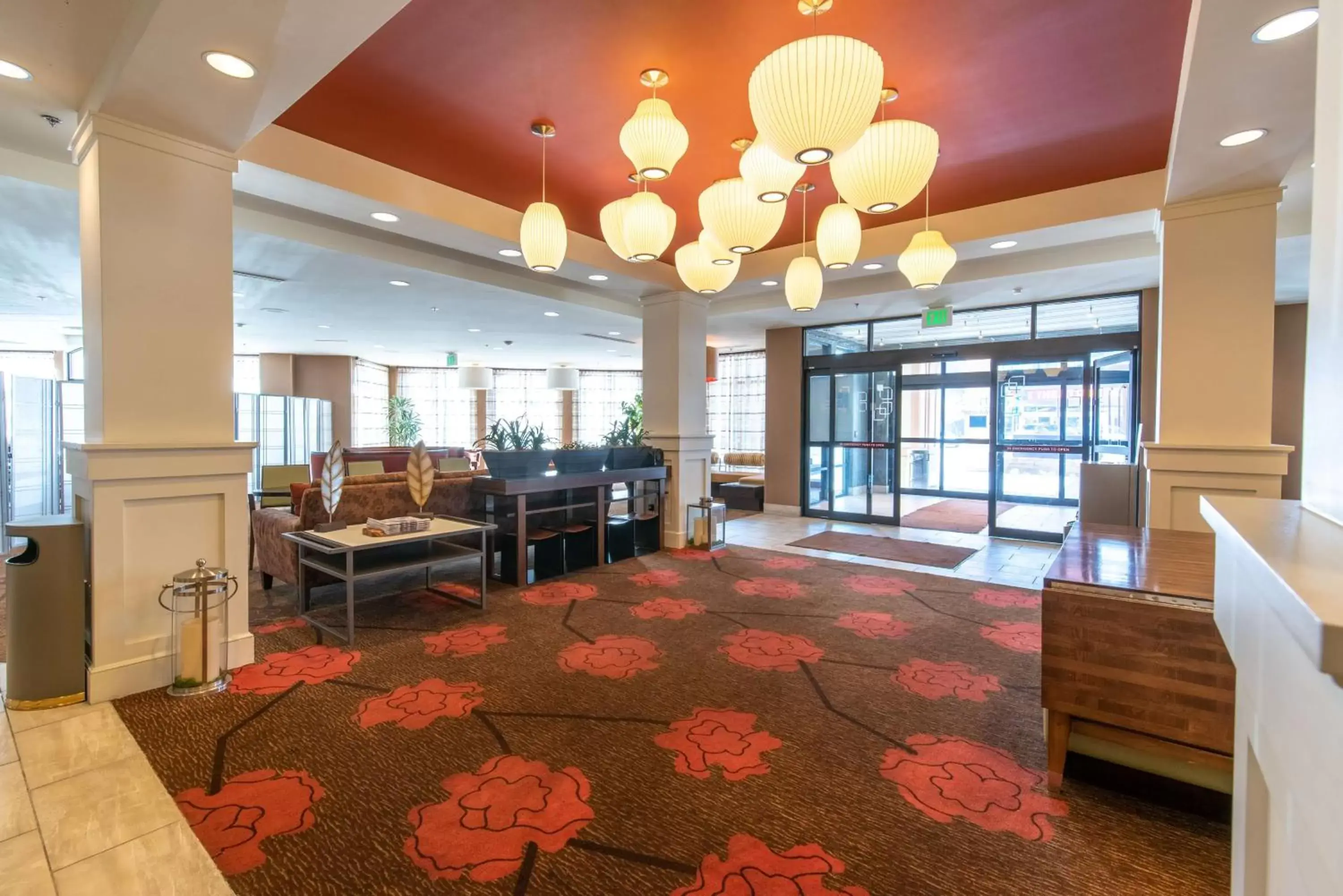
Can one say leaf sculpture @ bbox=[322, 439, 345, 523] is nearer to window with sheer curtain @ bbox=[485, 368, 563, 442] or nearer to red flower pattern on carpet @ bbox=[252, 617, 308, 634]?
red flower pattern on carpet @ bbox=[252, 617, 308, 634]

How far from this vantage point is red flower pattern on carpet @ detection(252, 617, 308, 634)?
351 cm

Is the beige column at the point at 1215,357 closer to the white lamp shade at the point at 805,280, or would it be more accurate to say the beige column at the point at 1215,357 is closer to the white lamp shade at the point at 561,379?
the white lamp shade at the point at 805,280

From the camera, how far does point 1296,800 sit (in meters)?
0.53

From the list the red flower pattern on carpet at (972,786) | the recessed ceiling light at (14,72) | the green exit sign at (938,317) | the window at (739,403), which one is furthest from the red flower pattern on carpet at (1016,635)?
the window at (739,403)

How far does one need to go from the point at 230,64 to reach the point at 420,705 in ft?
8.88

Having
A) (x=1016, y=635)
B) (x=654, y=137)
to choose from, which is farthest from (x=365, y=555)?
(x=1016, y=635)

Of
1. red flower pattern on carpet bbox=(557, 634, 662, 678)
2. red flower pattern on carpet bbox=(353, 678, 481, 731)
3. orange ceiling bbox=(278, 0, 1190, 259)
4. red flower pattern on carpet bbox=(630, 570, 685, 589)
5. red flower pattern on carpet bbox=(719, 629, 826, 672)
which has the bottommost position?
red flower pattern on carpet bbox=(353, 678, 481, 731)

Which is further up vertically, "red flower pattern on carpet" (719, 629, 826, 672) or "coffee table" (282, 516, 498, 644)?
"coffee table" (282, 516, 498, 644)

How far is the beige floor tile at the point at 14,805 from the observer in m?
1.79

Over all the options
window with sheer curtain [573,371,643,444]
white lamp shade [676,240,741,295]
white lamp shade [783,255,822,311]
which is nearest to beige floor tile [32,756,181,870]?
white lamp shade [676,240,741,295]

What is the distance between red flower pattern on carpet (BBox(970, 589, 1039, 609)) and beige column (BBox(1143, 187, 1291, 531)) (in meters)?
1.04

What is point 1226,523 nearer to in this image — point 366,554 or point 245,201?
point 366,554

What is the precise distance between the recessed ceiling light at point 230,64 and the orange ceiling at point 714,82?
19.8 inches

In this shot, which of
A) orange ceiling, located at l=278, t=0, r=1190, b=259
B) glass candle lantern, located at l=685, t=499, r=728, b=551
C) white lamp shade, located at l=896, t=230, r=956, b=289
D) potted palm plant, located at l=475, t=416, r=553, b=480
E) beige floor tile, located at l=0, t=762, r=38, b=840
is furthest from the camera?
glass candle lantern, located at l=685, t=499, r=728, b=551
